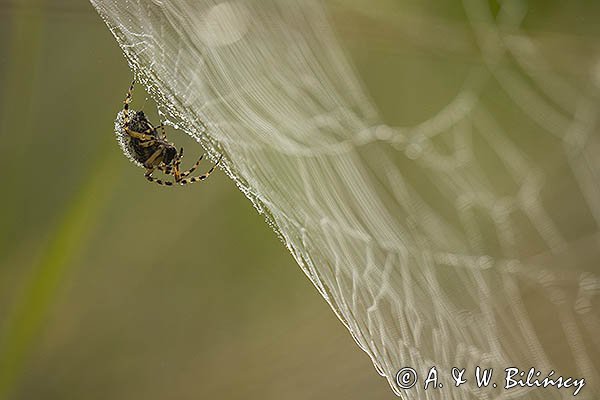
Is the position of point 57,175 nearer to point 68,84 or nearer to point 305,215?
point 68,84

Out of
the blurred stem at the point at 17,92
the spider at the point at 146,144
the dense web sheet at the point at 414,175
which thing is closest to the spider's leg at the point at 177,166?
the spider at the point at 146,144

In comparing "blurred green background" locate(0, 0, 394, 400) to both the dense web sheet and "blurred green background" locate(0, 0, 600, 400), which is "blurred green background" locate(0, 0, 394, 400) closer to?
"blurred green background" locate(0, 0, 600, 400)

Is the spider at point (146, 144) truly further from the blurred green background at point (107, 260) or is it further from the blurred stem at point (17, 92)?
the blurred stem at point (17, 92)

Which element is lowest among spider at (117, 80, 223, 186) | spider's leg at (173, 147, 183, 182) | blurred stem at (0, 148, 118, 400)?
blurred stem at (0, 148, 118, 400)

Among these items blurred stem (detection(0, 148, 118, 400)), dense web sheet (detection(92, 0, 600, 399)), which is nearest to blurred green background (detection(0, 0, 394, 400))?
blurred stem (detection(0, 148, 118, 400))

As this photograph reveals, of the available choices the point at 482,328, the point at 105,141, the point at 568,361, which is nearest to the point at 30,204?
the point at 105,141
